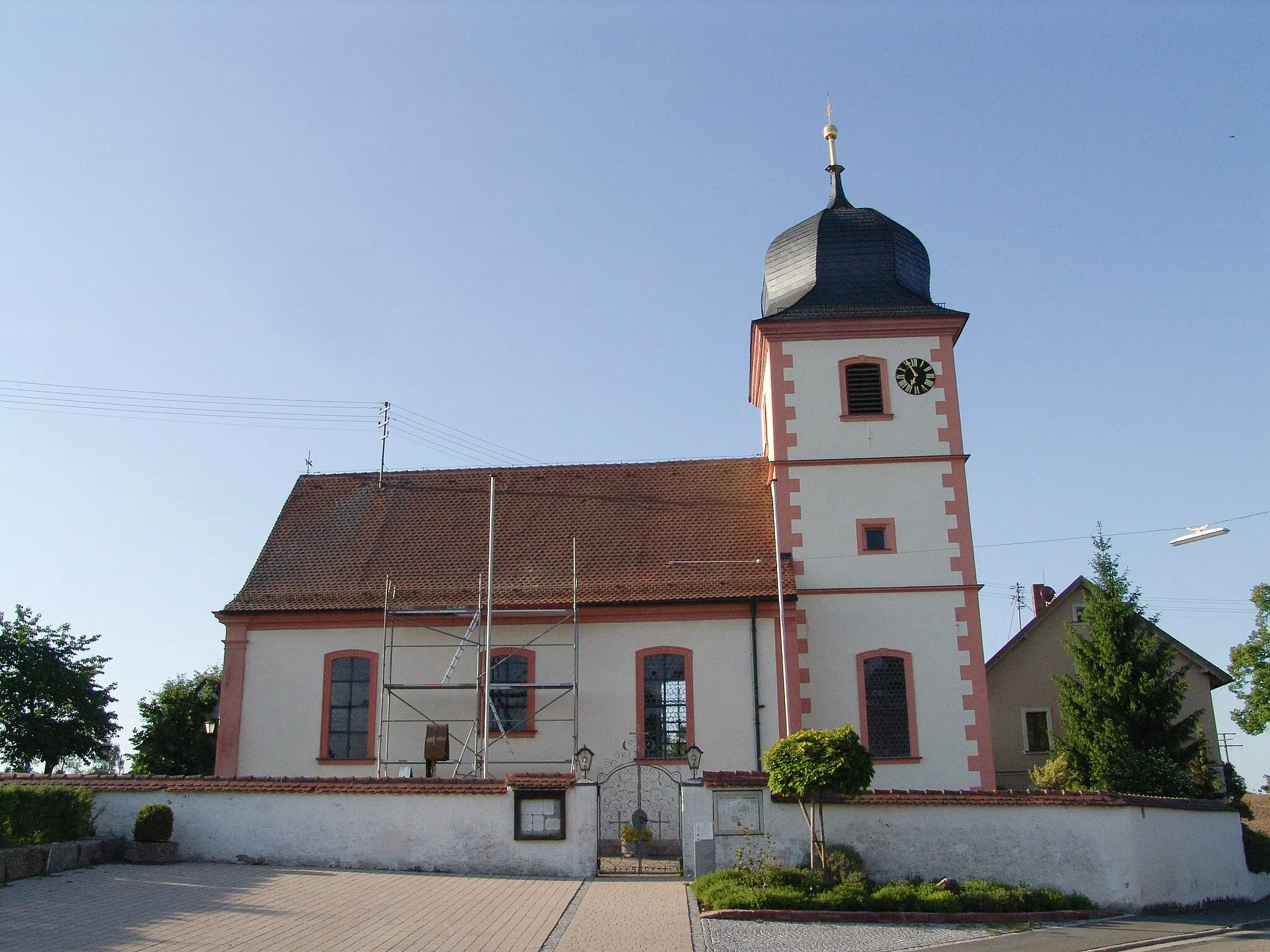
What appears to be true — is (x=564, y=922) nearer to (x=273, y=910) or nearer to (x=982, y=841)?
(x=273, y=910)

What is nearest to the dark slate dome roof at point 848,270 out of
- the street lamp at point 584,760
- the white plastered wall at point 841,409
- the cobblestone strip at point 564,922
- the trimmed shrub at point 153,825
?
the white plastered wall at point 841,409

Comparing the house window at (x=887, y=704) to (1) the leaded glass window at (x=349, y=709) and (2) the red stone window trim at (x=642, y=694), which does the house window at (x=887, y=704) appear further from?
(1) the leaded glass window at (x=349, y=709)

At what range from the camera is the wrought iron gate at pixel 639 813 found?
2014cm

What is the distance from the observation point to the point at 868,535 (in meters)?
24.2

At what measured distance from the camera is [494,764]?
2277cm

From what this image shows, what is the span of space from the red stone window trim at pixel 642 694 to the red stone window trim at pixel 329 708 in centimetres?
514

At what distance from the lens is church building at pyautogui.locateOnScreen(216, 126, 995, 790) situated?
22656 millimetres

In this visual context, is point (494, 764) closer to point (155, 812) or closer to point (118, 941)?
point (155, 812)

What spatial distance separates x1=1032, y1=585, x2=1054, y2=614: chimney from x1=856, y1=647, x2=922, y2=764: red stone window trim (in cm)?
1338

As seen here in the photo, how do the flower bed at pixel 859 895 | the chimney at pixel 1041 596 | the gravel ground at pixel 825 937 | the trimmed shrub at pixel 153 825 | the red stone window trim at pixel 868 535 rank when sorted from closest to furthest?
1. the gravel ground at pixel 825 937
2. the flower bed at pixel 859 895
3. the trimmed shrub at pixel 153 825
4. the red stone window trim at pixel 868 535
5. the chimney at pixel 1041 596

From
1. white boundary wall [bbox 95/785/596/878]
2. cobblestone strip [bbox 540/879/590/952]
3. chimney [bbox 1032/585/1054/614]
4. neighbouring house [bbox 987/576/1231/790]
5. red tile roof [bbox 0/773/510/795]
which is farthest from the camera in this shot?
chimney [bbox 1032/585/1054/614]

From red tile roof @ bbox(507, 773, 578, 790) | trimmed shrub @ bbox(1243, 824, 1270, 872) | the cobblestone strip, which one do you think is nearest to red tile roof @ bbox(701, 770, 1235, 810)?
red tile roof @ bbox(507, 773, 578, 790)

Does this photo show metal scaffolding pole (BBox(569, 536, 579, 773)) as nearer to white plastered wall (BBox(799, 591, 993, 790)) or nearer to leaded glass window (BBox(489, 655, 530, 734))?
leaded glass window (BBox(489, 655, 530, 734))

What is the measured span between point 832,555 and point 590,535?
526 centimetres
